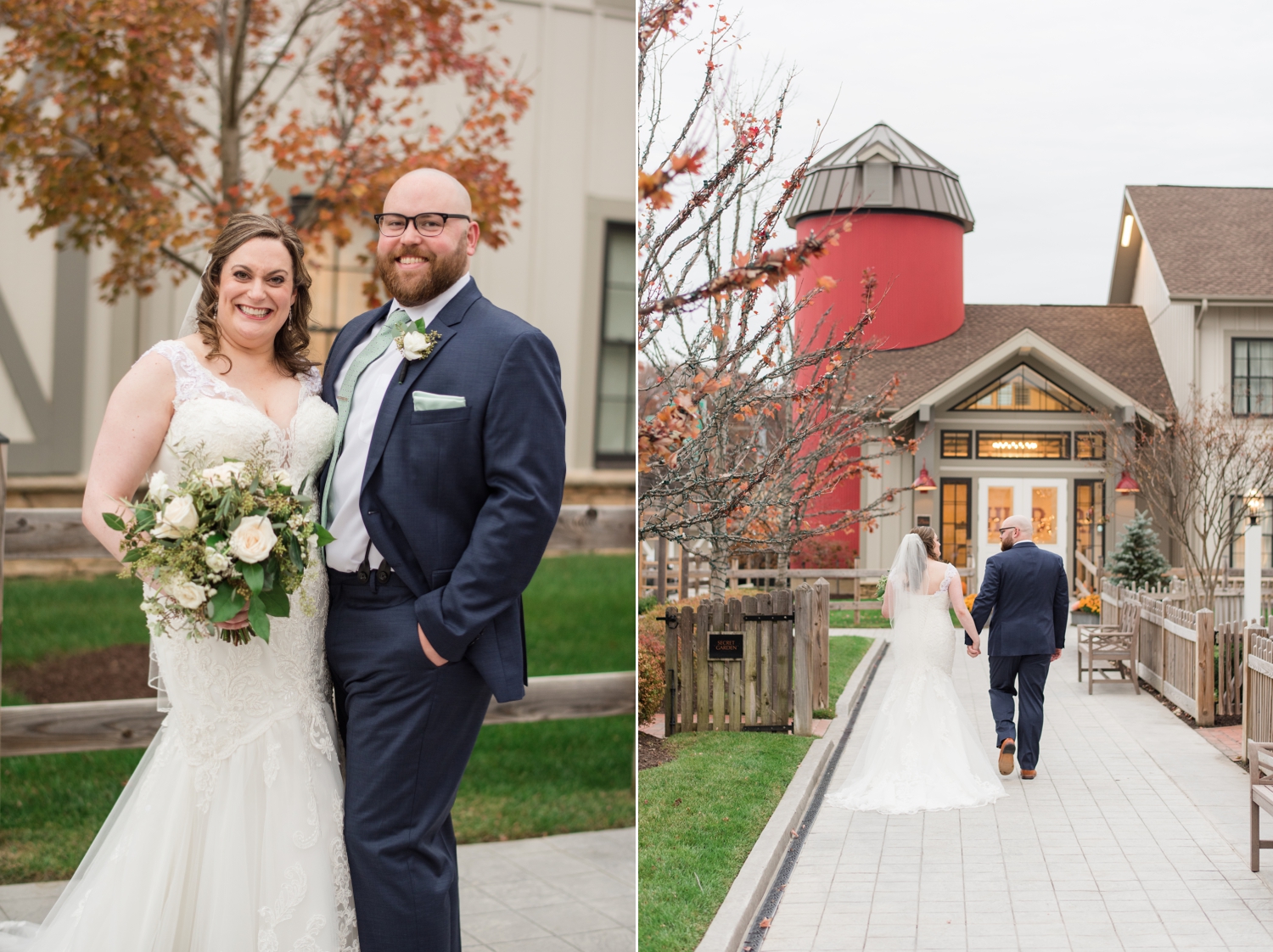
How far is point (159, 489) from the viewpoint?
313cm

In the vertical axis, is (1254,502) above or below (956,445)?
below

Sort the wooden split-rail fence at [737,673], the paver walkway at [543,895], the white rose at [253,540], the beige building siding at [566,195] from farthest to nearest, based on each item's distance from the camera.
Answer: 1. the beige building siding at [566,195]
2. the paver walkway at [543,895]
3. the wooden split-rail fence at [737,673]
4. the white rose at [253,540]

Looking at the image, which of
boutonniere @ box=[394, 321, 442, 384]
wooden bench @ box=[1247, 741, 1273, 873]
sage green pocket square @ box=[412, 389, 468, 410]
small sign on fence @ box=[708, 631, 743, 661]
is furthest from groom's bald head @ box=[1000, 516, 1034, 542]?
boutonniere @ box=[394, 321, 442, 384]

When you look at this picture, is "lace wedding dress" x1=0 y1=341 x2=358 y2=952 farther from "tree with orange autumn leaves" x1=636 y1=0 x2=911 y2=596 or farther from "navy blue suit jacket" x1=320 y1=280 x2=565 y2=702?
"tree with orange autumn leaves" x1=636 y1=0 x2=911 y2=596

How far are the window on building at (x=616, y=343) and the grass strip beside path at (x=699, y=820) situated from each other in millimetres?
10289

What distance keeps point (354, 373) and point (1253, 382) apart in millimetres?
2637

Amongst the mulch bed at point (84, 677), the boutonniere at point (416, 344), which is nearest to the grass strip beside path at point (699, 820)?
the boutonniere at point (416, 344)

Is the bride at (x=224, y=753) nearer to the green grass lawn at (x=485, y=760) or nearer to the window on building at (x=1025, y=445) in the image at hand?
the window on building at (x=1025, y=445)

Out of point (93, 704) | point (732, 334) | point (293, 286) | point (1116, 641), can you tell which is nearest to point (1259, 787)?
point (1116, 641)

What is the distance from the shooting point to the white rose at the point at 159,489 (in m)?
3.13

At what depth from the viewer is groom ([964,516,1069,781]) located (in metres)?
3.43

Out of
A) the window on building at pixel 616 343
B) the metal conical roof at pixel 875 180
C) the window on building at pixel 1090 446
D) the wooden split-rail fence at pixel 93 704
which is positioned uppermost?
the window on building at pixel 616 343

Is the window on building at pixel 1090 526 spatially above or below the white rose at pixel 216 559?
above

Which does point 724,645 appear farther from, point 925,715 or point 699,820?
point 925,715
